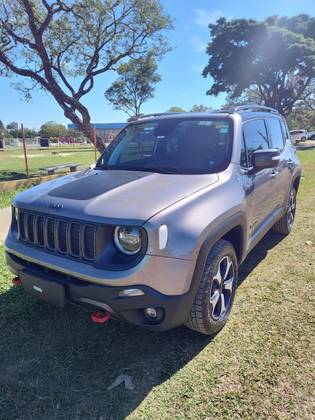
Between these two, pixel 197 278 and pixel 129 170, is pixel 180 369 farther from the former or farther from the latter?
pixel 129 170

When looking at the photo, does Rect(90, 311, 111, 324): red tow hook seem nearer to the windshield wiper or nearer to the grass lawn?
the grass lawn

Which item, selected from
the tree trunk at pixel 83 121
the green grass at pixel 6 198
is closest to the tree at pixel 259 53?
the tree trunk at pixel 83 121

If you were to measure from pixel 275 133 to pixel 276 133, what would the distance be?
0.07 metres

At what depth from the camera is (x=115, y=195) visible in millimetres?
2533

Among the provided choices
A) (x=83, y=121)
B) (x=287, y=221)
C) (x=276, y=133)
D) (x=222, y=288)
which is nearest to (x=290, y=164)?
(x=276, y=133)

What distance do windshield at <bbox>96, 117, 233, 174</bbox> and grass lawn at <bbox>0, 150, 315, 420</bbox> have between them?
1459 mm

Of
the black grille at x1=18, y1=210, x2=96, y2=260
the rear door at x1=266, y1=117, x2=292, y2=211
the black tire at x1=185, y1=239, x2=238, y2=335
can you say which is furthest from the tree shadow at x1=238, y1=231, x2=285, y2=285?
the black grille at x1=18, y1=210, x2=96, y2=260

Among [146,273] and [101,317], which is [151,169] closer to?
[146,273]

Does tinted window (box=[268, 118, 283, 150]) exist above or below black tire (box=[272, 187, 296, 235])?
above

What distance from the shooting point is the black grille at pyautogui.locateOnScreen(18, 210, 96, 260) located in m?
2.32

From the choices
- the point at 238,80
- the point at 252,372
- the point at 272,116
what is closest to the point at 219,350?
the point at 252,372

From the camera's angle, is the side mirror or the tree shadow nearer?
the side mirror

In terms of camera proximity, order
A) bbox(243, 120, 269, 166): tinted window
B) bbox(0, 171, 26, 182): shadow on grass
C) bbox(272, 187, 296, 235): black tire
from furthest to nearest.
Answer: bbox(0, 171, 26, 182): shadow on grass
bbox(272, 187, 296, 235): black tire
bbox(243, 120, 269, 166): tinted window

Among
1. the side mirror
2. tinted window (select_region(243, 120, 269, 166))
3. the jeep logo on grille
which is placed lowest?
the jeep logo on grille
